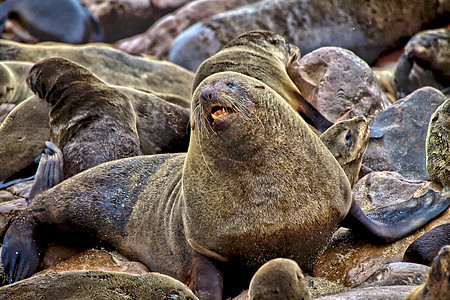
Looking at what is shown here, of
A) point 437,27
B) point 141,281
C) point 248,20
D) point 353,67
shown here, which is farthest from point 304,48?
point 141,281

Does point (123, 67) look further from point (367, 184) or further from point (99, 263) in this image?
point (367, 184)

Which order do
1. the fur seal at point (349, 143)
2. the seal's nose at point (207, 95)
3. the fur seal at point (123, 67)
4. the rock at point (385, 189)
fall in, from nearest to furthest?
the seal's nose at point (207, 95) → the rock at point (385, 189) → the fur seal at point (349, 143) → the fur seal at point (123, 67)

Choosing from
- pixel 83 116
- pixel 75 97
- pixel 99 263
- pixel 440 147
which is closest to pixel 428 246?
pixel 440 147

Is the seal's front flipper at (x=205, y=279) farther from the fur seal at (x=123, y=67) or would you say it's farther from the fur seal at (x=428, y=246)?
the fur seal at (x=123, y=67)

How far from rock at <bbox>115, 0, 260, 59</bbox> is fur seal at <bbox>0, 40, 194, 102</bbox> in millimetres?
3985

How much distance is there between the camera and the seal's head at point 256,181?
11.9 ft

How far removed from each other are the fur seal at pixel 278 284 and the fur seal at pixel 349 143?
2174 millimetres

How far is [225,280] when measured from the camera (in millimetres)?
3967

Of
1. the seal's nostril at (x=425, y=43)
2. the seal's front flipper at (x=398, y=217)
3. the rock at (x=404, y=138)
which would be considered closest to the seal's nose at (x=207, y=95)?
the seal's front flipper at (x=398, y=217)

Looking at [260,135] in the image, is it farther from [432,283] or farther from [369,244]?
[432,283]

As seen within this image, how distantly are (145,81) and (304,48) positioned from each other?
276 centimetres

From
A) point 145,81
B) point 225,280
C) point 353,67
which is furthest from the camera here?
point 145,81

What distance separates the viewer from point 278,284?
2.55m

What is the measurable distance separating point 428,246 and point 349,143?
49.3 inches
